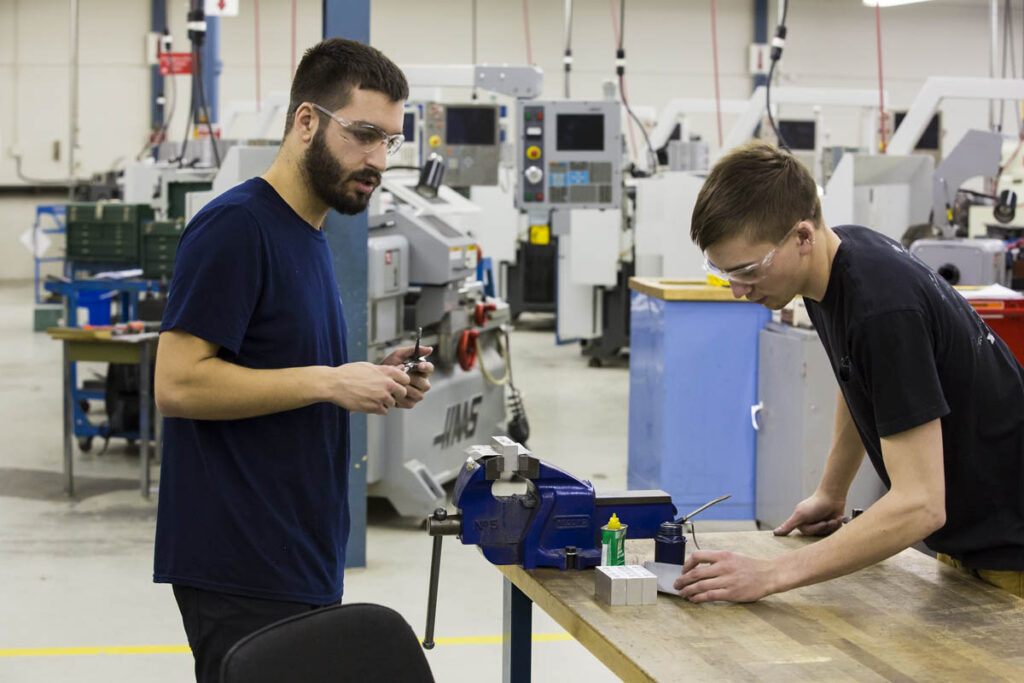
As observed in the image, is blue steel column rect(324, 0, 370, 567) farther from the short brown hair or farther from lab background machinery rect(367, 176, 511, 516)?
the short brown hair

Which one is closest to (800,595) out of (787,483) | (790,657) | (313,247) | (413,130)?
(790,657)

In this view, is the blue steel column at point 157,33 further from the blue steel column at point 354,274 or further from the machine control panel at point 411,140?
the blue steel column at point 354,274

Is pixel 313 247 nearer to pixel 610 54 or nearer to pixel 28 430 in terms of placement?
pixel 28 430

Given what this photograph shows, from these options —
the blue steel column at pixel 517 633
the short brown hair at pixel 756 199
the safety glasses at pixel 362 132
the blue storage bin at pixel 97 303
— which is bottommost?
the blue steel column at pixel 517 633

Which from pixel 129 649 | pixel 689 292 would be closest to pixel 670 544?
pixel 129 649

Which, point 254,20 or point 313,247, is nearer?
point 313,247

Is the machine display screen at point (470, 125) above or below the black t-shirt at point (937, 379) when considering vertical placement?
above

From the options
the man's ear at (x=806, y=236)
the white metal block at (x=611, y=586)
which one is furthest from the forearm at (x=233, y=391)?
the man's ear at (x=806, y=236)

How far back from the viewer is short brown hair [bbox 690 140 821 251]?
1725 millimetres

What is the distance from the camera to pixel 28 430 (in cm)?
689

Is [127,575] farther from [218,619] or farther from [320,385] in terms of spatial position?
[320,385]

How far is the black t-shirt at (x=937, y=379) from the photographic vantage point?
1.65 metres

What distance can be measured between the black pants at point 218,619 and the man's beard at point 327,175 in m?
0.62

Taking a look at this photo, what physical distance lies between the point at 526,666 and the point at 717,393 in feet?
8.86
